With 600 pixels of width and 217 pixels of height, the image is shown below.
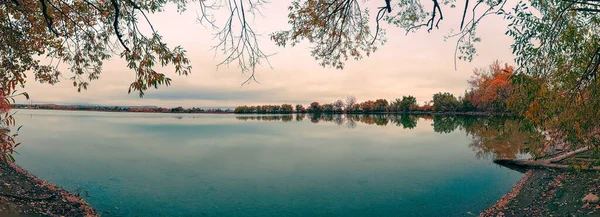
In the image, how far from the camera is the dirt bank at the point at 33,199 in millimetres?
7445

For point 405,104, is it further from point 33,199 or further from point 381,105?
point 33,199

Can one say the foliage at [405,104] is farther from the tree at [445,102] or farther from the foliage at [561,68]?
the foliage at [561,68]

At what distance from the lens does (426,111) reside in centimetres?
10831

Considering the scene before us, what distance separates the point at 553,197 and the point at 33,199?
1498cm

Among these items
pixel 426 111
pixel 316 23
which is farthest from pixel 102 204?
pixel 426 111

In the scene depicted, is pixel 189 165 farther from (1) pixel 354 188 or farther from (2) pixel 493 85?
(2) pixel 493 85

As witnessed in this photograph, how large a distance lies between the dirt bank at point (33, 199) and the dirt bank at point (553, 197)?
1241 cm

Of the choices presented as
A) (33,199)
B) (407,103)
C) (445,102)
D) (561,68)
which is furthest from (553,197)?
(407,103)

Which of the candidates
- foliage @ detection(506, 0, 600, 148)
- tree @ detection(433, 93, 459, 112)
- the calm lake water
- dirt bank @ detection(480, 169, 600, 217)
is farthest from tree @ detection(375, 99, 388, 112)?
foliage @ detection(506, 0, 600, 148)

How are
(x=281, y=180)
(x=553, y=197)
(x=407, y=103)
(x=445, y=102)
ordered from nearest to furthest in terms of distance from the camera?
1. (x=553, y=197)
2. (x=281, y=180)
3. (x=445, y=102)
4. (x=407, y=103)

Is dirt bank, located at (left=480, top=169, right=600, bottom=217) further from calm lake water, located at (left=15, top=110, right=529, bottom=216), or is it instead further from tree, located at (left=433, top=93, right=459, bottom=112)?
tree, located at (left=433, top=93, right=459, bottom=112)

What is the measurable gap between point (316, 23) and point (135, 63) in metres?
4.17

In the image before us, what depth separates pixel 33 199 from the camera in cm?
708

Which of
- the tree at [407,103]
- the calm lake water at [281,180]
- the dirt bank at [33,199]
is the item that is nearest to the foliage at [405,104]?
the tree at [407,103]
